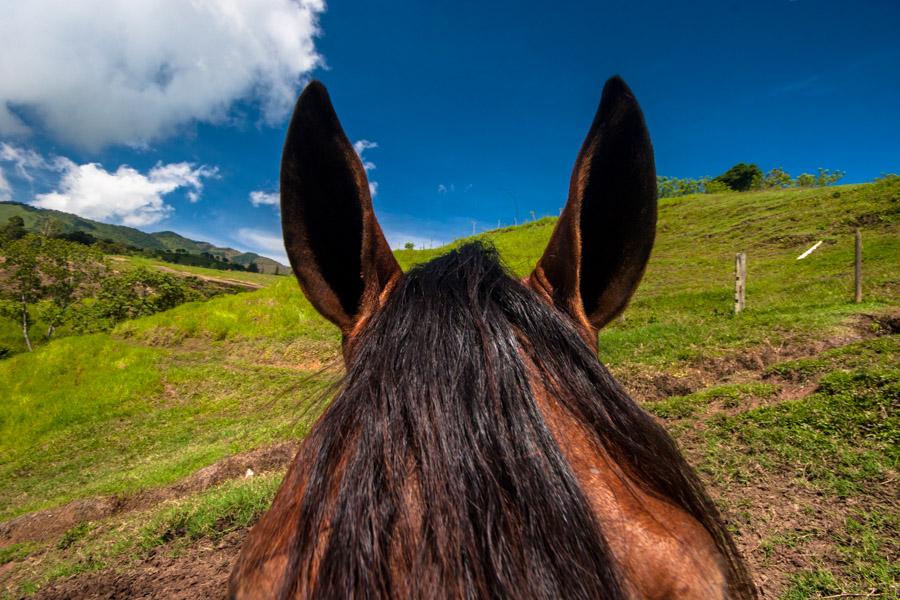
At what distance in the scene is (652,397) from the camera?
633 cm

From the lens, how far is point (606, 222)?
121 centimetres

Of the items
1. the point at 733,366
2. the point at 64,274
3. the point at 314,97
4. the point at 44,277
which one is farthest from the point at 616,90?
the point at 44,277

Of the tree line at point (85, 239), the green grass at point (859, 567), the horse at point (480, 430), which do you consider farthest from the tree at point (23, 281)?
the green grass at point (859, 567)

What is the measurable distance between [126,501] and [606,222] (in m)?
6.91

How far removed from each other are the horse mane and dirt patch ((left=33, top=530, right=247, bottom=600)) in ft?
9.91

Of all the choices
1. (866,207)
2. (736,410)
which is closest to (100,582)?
(736,410)

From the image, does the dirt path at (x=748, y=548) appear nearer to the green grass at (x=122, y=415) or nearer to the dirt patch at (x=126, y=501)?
the dirt patch at (x=126, y=501)

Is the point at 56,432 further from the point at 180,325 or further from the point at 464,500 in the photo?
the point at 464,500

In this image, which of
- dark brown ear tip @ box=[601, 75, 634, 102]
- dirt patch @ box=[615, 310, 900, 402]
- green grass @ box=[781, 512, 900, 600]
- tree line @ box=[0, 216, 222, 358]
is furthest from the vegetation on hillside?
green grass @ box=[781, 512, 900, 600]

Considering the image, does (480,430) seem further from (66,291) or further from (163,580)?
(66,291)

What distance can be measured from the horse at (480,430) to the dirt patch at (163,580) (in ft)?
9.78

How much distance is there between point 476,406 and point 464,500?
0.18 metres

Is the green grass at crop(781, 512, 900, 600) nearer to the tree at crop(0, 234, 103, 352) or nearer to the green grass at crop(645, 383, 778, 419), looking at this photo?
the green grass at crop(645, 383, 778, 419)

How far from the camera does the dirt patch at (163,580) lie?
3.11 metres
